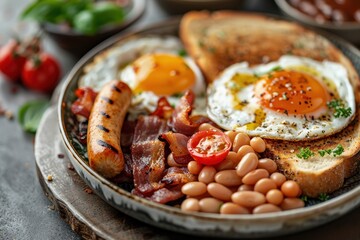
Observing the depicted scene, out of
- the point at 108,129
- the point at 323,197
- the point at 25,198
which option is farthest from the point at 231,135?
the point at 25,198

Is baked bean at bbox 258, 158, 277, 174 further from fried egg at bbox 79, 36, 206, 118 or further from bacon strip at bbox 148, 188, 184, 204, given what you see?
fried egg at bbox 79, 36, 206, 118

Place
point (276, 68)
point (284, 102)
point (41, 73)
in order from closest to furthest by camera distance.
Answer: point (284, 102) → point (276, 68) → point (41, 73)

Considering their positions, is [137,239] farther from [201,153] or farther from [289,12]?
[289,12]

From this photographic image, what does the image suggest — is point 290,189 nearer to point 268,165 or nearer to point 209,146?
point 268,165

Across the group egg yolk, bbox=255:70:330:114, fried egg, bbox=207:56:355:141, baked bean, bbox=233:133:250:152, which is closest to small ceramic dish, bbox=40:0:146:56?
fried egg, bbox=207:56:355:141

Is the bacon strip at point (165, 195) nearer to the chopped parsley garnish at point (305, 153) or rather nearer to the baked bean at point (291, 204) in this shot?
the baked bean at point (291, 204)

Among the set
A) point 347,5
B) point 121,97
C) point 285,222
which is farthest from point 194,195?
point 347,5
